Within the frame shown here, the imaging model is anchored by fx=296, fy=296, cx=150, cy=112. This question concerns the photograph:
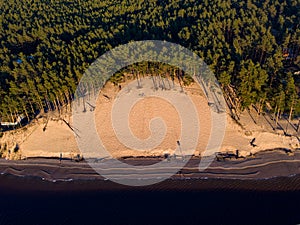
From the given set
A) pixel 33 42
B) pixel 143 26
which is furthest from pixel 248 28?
pixel 33 42

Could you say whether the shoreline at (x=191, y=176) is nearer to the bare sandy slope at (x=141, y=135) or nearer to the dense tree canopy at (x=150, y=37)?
the bare sandy slope at (x=141, y=135)

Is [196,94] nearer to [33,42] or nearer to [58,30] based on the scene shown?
[58,30]

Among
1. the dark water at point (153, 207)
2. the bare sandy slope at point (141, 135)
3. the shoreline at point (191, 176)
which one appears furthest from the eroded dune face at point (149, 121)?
the dark water at point (153, 207)

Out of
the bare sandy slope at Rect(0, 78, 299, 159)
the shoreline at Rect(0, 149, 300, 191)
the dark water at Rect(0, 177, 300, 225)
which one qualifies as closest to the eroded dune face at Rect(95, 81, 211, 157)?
the bare sandy slope at Rect(0, 78, 299, 159)

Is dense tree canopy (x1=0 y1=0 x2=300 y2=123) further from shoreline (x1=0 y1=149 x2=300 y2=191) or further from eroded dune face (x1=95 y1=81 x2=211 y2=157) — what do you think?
shoreline (x1=0 y1=149 x2=300 y2=191)

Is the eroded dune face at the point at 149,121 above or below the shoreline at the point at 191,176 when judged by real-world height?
above

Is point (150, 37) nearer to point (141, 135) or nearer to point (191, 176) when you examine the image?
point (141, 135)
